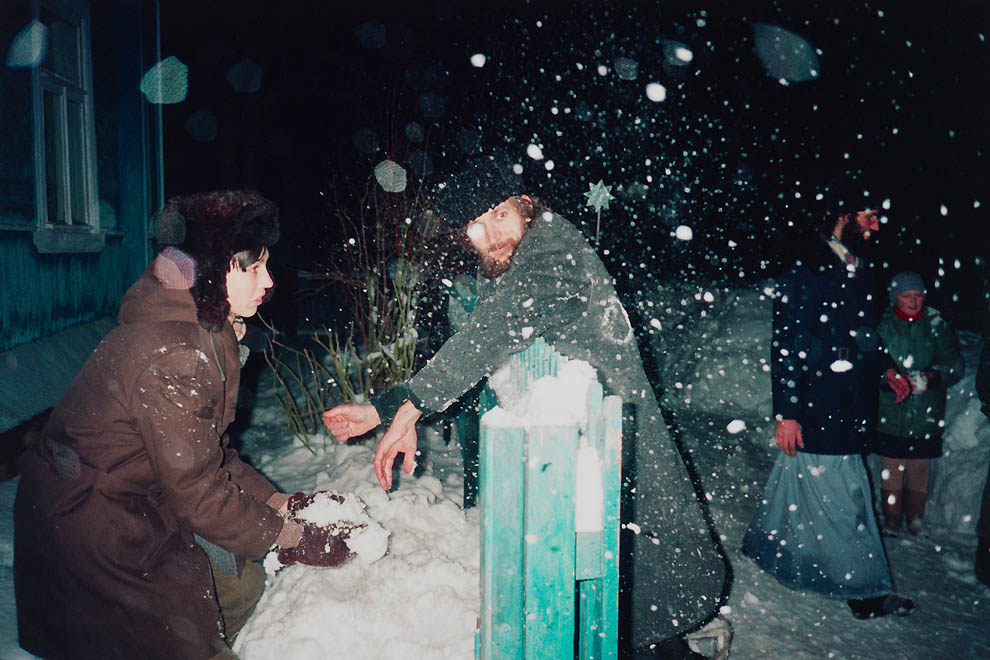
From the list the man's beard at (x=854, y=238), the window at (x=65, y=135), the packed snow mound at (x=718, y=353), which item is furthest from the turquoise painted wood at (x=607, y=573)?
the packed snow mound at (x=718, y=353)

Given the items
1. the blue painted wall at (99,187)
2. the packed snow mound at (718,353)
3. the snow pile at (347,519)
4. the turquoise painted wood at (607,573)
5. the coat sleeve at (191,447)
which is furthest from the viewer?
the packed snow mound at (718,353)

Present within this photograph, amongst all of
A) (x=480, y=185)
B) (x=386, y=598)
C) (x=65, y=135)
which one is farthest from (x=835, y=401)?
(x=65, y=135)

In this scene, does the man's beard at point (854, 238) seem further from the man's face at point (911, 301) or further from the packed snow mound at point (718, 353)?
the packed snow mound at point (718, 353)

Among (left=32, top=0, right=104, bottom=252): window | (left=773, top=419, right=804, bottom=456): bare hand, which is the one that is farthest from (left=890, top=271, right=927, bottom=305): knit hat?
→ (left=32, top=0, right=104, bottom=252): window

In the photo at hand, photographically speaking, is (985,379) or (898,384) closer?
(985,379)

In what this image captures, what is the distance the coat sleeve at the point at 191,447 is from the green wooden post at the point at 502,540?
2.90 ft

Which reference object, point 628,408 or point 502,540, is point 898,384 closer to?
point 628,408

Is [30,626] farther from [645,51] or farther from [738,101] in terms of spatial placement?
[645,51]

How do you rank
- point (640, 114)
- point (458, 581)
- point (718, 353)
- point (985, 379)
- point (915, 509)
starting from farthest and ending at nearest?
point (640, 114), point (718, 353), point (915, 509), point (985, 379), point (458, 581)

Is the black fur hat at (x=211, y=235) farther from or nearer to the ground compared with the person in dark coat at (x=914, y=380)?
farther from the ground

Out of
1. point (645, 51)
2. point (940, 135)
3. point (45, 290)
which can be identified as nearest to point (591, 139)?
point (645, 51)

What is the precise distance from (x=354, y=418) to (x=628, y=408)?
1124mm

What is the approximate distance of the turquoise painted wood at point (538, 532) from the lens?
4.98ft

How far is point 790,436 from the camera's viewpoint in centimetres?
361
